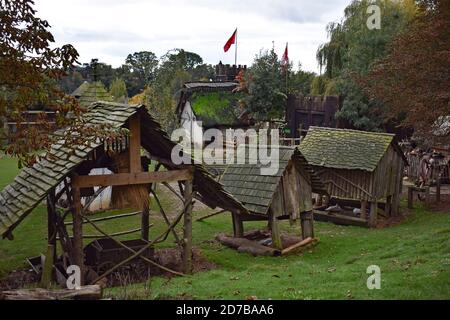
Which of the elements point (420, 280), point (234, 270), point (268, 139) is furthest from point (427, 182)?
point (420, 280)

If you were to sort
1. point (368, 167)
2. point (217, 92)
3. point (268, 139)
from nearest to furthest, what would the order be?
point (368, 167)
point (268, 139)
point (217, 92)

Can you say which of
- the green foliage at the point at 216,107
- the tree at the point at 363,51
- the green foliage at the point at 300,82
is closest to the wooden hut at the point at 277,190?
the tree at the point at 363,51

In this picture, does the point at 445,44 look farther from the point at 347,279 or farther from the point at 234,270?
the point at 234,270

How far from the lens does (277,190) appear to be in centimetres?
1469

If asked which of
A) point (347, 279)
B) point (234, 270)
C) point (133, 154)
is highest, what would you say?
point (133, 154)

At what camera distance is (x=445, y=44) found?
12789 mm

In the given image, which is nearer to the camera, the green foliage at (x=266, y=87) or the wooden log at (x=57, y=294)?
the wooden log at (x=57, y=294)

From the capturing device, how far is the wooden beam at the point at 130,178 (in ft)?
35.6

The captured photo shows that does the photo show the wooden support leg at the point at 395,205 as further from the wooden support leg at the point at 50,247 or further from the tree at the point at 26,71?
the tree at the point at 26,71

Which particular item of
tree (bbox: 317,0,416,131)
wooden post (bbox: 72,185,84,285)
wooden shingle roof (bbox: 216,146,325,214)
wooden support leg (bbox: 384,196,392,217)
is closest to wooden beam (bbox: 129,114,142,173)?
wooden post (bbox: 72,185,84,285)

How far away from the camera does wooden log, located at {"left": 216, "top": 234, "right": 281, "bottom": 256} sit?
14.3 meters

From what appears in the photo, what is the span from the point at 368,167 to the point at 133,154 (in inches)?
424

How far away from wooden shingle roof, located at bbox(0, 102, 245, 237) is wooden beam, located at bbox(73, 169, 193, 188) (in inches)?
16.0

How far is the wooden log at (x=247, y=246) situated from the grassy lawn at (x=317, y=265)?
0.74 ft
